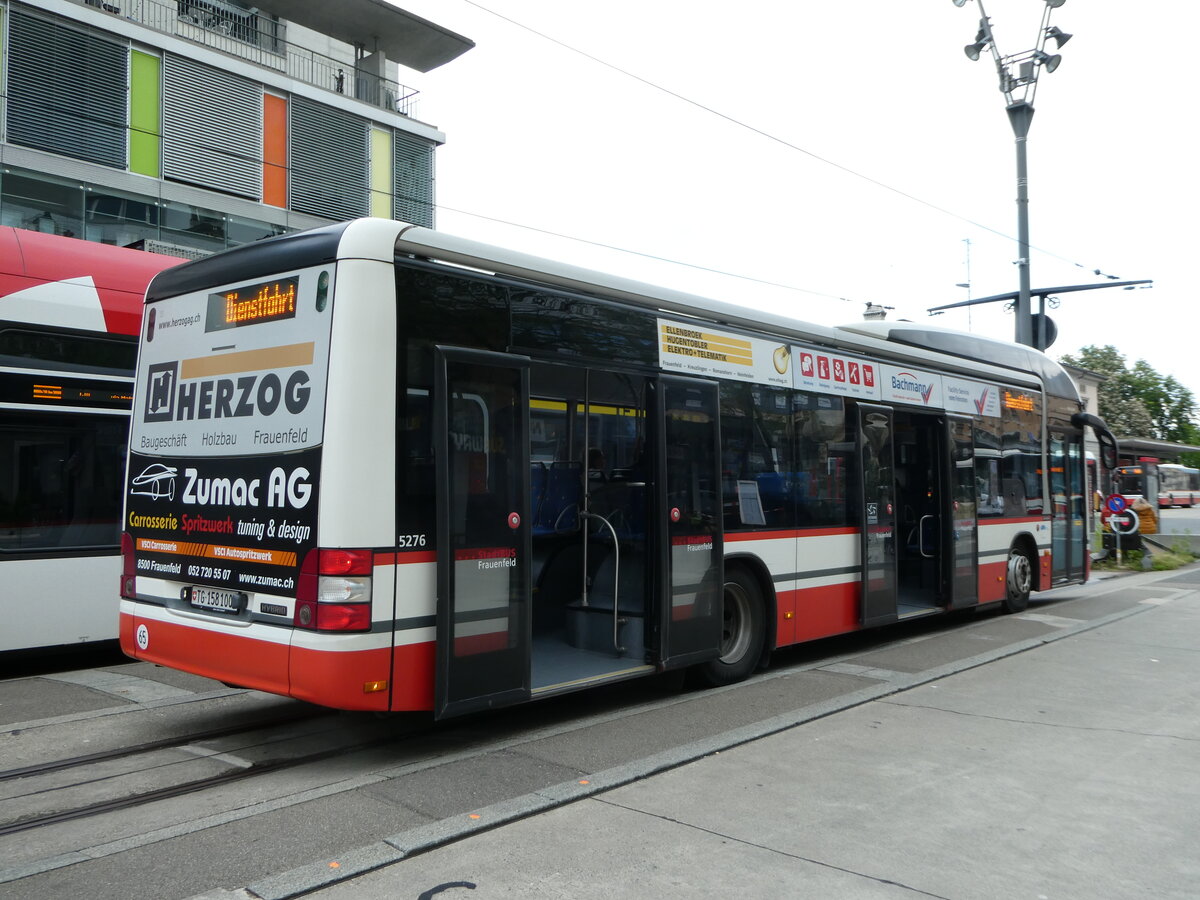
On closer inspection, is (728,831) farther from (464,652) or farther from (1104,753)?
(1104,753)

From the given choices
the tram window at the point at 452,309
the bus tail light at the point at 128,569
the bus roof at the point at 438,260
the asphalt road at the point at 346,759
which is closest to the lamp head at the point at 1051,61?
the bus roof at the point at 438,260

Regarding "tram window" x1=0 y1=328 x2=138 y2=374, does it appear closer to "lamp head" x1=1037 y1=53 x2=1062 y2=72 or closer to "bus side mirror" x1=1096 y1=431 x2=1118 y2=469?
"bus side mirror" x1=1096 y1=431 x2=1118 y2=469

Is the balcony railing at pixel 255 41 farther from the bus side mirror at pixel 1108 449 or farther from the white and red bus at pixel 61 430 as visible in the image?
the bus side mirror at pixel 1108 449

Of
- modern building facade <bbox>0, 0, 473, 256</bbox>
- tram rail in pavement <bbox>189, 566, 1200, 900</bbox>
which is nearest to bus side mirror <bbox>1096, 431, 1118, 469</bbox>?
tram rail in pavement <bbox>189, 566, 1200, 900</bbox>

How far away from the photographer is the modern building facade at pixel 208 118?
754 inches

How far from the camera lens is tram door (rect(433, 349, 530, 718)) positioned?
5.60 metres

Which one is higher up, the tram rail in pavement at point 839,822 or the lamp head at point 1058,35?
the lamp head at point 1058,35

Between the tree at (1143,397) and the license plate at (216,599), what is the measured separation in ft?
266

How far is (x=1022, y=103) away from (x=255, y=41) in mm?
18250

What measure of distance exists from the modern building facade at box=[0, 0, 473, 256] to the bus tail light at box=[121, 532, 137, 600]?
14.6m

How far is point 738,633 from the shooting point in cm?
831

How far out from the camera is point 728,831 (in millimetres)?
4727

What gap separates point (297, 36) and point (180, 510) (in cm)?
2345

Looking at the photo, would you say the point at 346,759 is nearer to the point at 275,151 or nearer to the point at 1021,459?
the point at 1021,459
